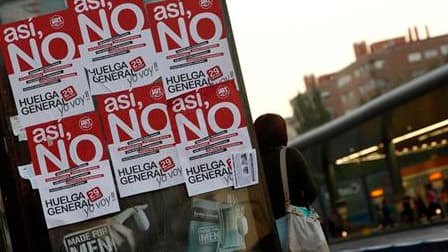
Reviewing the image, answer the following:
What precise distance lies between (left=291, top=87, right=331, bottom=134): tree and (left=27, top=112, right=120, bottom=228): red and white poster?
1986 centimetres

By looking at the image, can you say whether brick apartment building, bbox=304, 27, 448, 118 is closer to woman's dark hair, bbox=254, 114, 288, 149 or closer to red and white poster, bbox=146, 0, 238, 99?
woman's dark hair, bbox=254, 114, 288, 149

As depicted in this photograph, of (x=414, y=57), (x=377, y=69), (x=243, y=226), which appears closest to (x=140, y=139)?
(x=243, y=226)

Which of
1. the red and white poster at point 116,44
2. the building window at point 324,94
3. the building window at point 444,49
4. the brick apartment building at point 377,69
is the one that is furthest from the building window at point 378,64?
the red and white poster at point 116,44

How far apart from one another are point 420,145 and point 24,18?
73.6 feet

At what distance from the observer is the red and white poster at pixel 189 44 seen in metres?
4.66

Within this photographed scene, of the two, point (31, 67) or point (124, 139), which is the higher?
point (31, 67)

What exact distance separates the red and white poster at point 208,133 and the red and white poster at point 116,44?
263 mm

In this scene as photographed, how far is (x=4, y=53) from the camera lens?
4.64 m

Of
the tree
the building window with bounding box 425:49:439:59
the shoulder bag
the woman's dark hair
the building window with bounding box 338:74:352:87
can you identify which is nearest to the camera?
the shoulder bag

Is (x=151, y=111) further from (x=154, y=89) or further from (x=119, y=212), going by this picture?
(x=119, y=212)

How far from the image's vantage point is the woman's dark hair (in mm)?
5586

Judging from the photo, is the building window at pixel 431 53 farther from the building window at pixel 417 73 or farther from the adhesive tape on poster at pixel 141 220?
the adhesive tape on poster at pixel 141 220

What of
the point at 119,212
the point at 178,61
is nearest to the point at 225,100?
the point at 178,61

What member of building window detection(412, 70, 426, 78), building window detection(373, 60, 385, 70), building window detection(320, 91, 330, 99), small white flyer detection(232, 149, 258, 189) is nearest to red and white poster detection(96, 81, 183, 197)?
small white flyer detection(232, 149, 258, 189)
